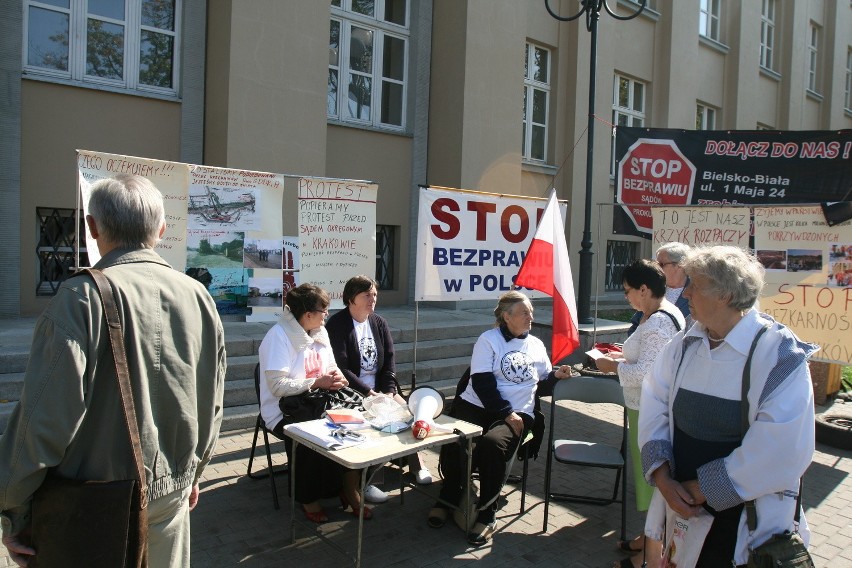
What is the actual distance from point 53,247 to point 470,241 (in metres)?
5.37

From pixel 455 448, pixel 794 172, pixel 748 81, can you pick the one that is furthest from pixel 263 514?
pixel 748 81

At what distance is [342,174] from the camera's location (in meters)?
10.4

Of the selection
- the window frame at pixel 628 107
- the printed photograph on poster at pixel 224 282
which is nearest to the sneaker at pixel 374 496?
the printed photograph on poster at pixel 224 282

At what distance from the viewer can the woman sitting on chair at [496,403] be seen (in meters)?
4.27

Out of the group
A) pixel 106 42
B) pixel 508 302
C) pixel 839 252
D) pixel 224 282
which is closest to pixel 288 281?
pixel 224 282

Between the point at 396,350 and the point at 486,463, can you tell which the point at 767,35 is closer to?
the point at 396,350

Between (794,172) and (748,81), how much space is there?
38.8ft

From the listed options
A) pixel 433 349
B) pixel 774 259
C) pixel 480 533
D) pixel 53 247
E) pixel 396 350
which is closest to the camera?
pixel 480 533

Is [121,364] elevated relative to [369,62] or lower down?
lower down

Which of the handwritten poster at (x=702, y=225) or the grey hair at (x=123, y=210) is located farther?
the handwritten poster at (x=702, y=225)

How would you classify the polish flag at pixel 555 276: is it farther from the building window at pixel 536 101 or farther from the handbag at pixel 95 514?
the building window at pixel 536 101

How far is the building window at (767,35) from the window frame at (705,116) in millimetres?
2999

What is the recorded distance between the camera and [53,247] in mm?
8039

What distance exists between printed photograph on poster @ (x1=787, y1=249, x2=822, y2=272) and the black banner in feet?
3.04
